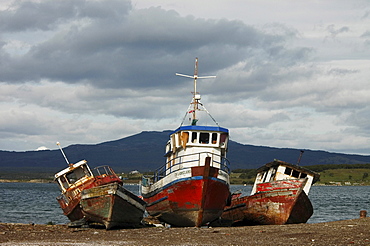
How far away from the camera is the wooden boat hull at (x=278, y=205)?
36406 mm

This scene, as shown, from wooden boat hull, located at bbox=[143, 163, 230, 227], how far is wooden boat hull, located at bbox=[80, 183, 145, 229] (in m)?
2.39

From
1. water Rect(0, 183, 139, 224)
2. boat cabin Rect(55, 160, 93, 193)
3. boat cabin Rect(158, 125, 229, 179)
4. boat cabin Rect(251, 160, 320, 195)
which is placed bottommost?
water Rect(0, 183, 139, 224)

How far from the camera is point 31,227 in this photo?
3238 centimetres

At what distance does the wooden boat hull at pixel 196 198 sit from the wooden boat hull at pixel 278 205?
379cm

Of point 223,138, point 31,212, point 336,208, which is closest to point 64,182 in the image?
point 223,138

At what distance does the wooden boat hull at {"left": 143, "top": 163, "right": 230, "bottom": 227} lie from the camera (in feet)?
108

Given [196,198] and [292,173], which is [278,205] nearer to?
[292,173]

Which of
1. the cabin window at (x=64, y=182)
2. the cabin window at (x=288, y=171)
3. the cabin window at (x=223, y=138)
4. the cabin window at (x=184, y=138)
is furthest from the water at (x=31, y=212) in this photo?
the cabin window at (x=288, y=171)

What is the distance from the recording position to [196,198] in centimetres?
3319

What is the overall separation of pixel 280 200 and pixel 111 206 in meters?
11.7

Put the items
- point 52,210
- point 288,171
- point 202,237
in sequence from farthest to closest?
point 52,210
point 288,171
point 202,237

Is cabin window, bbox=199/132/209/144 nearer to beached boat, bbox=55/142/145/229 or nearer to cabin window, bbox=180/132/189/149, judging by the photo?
cabin window, bbox=180/132/189/149

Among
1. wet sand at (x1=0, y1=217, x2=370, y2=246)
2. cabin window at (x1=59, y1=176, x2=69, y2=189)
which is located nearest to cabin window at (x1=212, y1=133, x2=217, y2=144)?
wet sand at (x1=0, y1=217, x2=370, y2=246)

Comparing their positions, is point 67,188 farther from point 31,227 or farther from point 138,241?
point 138,241
